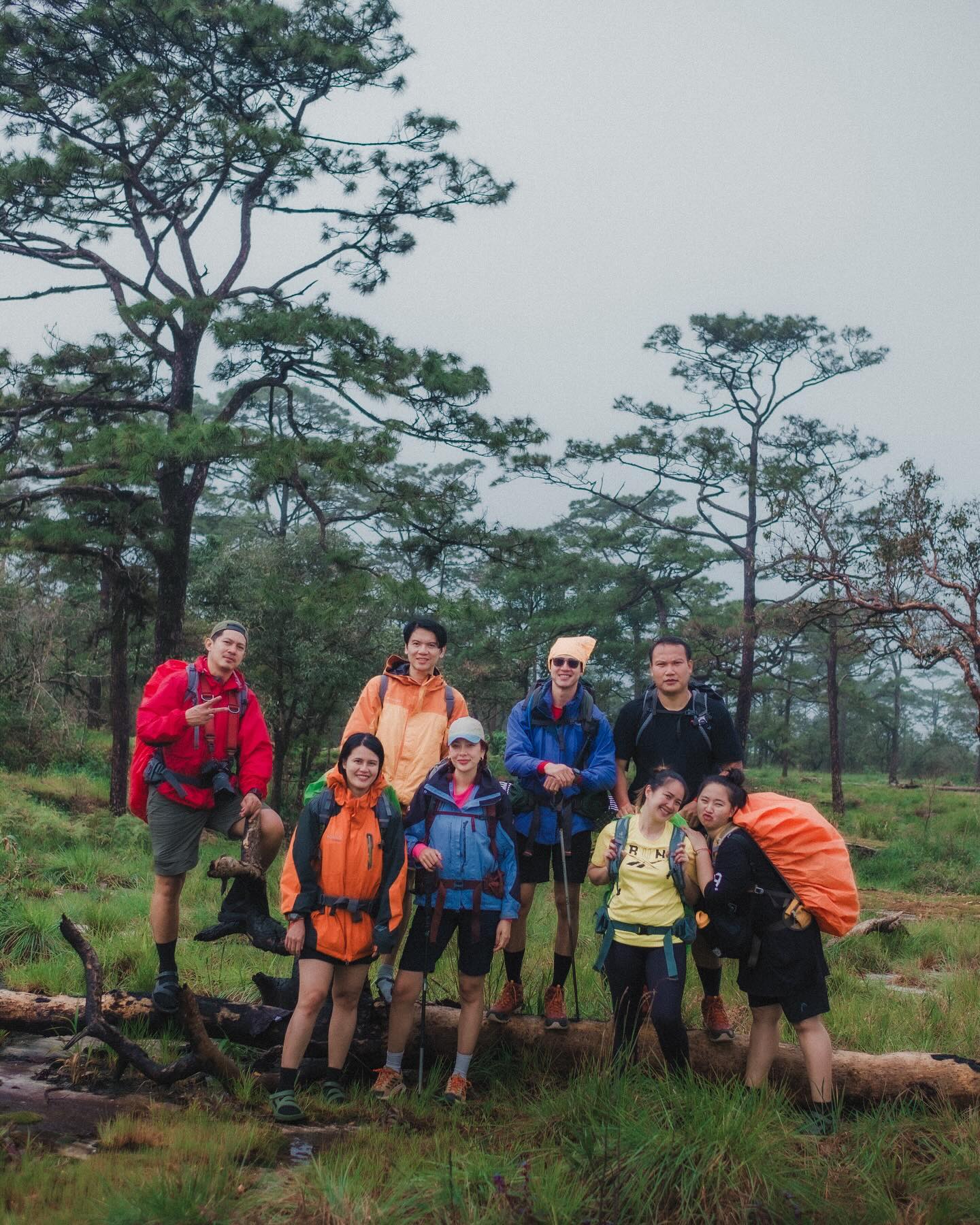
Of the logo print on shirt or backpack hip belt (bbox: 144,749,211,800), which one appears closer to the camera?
the logo print on shirt

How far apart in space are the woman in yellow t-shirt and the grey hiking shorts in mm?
2002

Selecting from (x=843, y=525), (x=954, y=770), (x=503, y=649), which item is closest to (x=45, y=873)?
(x=843, y=525)

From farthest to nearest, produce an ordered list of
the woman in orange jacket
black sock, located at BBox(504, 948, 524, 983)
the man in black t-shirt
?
black sock, located at BBox(504, 948, 524, 983)
the man in black t-shirt
the woman in orange jacket

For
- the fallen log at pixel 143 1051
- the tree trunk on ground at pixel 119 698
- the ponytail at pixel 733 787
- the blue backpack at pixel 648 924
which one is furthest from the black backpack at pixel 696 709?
the tree trunk on ground at pixel 119 698

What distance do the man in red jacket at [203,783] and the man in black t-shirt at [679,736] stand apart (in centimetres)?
191

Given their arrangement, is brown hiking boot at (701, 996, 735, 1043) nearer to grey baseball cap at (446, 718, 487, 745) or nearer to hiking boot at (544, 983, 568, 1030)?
hiking boot at (544, 983, 568, 1030)

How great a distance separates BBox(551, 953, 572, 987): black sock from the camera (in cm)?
523

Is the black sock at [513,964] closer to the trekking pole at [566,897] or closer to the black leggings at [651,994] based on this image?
the trekking pole at [566,897]

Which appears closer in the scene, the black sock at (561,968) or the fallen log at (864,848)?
the black sock at (561,968)

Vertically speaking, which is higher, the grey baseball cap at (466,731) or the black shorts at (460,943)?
the grey baseball cap at (466,731)

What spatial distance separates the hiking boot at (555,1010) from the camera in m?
5.03

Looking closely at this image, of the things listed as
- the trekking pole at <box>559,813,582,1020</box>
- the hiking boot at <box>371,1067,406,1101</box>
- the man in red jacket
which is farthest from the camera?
the trekking pole at <box>559,813,582,1020</box>

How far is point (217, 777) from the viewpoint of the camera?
5.34 m

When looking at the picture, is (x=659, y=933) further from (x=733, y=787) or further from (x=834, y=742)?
(x=834, y=742)
